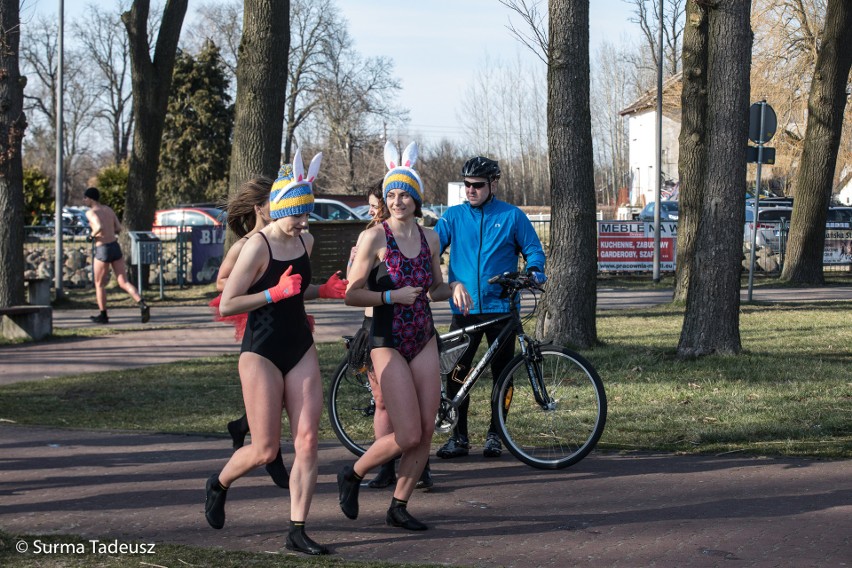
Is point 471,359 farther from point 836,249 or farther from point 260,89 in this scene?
point 836,249

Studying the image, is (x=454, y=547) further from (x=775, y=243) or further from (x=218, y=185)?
(x=218, y=185)

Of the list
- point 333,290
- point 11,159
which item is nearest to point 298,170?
point 333,290

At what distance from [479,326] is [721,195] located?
15.5 feet

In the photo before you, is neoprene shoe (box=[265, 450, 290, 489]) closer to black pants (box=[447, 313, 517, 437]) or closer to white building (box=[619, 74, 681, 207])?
black pants (box=[447, 313, 517, 437])

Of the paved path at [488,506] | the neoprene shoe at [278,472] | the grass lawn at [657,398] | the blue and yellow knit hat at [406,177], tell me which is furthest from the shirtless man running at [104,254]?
the blue and yellow knit hat at [406,177]

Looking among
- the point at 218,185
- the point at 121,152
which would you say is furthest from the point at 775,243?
the point at 121,152

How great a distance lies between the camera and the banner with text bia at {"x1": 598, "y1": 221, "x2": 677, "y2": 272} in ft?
90.0

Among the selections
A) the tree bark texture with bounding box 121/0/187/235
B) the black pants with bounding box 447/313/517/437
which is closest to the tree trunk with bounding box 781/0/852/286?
the tree bark texture with bounding box 121/0/187/235

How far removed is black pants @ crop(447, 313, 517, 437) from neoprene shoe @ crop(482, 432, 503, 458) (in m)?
0.04

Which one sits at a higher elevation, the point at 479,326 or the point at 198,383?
the point at 479,326

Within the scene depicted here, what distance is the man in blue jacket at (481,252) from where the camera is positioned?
23.8 ft

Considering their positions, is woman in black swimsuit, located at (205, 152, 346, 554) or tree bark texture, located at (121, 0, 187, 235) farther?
tree bark texture, located at (121, 0, 187, 235)

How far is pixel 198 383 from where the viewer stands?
10.9 m

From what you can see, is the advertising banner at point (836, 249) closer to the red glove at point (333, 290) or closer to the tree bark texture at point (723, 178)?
the tree bark texture at point (723, 178)
